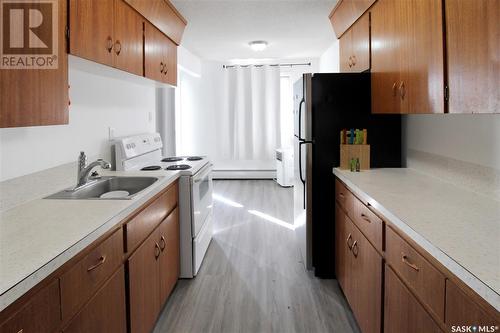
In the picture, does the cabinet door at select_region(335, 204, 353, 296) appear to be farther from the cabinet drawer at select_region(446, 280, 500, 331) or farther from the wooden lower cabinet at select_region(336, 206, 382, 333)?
the cabinet drawer at select_region(446, 280, 500, 331)

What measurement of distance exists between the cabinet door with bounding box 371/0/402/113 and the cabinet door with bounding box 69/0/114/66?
5.15ft

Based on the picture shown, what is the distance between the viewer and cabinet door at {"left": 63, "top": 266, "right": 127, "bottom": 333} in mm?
1249

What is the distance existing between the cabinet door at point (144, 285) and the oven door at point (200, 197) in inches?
27.8

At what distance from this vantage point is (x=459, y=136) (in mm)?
2090

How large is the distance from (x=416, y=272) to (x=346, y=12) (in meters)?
2.42

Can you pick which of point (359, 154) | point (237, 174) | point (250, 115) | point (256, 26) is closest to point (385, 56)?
point (359, 154)

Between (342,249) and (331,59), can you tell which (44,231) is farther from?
(331,59)

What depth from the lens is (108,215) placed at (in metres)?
1.51

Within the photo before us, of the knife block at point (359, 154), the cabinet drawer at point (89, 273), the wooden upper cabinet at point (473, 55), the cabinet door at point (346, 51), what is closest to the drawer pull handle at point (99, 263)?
the cabinet drawer at point (89, 273)

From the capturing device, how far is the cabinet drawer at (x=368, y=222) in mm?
1737

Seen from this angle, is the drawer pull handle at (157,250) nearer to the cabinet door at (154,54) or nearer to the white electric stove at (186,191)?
the white electric stove at (186,191)

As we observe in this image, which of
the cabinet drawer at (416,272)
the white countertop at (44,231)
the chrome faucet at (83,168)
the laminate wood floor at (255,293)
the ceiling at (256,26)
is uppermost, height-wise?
the ceiling at (256,26)

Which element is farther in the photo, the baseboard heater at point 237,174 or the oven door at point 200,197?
the baseboard heater at point 237,174

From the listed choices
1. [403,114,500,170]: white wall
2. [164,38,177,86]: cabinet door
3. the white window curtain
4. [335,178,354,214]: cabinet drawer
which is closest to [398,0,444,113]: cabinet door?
[403,114,500,170]: white wall
